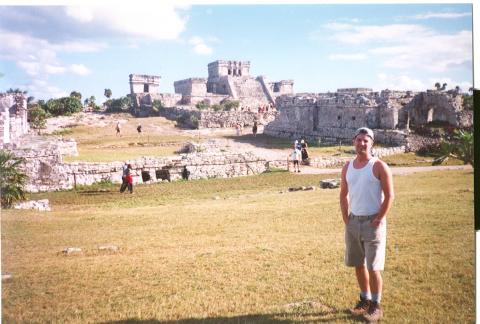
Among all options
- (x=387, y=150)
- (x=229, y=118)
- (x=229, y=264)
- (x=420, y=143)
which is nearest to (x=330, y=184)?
(x=229, y=264)

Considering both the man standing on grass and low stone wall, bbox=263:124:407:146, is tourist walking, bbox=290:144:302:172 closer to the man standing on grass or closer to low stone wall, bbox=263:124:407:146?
low stone wall, bbox=263:124:407:146

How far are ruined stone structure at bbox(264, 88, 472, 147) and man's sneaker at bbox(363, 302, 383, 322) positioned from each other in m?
19.1

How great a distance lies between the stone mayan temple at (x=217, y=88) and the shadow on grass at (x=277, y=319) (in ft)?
152

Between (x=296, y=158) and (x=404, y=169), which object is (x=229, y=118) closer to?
(x=296, y=158)

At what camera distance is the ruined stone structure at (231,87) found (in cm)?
6003

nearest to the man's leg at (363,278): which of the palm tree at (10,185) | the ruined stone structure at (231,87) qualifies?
the palm tree at (10,185)

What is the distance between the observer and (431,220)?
7816 millimetres

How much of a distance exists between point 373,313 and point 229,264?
218cm

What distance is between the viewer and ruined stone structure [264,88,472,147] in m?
25.0

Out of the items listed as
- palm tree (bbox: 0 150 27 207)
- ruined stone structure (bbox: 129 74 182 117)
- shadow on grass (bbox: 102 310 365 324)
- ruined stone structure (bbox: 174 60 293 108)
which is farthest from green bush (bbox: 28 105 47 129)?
ruined stone structure (bbox: 174 60 293 108)

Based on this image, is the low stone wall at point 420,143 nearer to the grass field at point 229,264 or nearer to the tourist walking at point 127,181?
the grass field at point 229,264

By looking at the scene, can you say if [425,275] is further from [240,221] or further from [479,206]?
[240,221]

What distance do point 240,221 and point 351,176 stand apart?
4.37 metres

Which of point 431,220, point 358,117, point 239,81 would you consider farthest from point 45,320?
point 239,81
